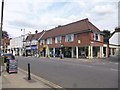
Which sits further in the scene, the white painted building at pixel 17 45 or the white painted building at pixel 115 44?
the white painted building at pixel 17 45

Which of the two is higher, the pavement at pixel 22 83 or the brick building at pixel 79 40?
the brick building at pixel 79 40

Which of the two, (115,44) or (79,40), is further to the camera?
(115,44)

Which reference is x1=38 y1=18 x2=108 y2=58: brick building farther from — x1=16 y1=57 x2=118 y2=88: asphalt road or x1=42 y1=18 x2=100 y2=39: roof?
x1=16 y1=57 x2=118 y2=88: asphalt road

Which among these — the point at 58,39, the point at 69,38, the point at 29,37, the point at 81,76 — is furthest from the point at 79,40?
the point at 29,37

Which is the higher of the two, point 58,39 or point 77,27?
point 77,27

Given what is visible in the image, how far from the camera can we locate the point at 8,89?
997cm

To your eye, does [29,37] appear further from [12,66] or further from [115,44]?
[12,66]

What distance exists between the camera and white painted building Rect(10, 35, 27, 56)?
307ft

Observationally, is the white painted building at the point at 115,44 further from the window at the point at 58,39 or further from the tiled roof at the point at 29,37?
the tiled roof at the point at 29,37

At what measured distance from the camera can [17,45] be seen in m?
99.4

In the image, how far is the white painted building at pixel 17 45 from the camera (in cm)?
9356

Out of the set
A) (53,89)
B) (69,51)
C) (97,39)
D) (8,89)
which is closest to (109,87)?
(53,89)

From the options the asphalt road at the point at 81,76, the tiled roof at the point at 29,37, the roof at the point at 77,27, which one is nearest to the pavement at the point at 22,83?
the asphalt road at the point at 81,76

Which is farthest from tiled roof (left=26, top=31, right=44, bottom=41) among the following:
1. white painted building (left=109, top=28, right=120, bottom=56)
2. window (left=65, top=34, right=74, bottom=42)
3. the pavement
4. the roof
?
the pavement
